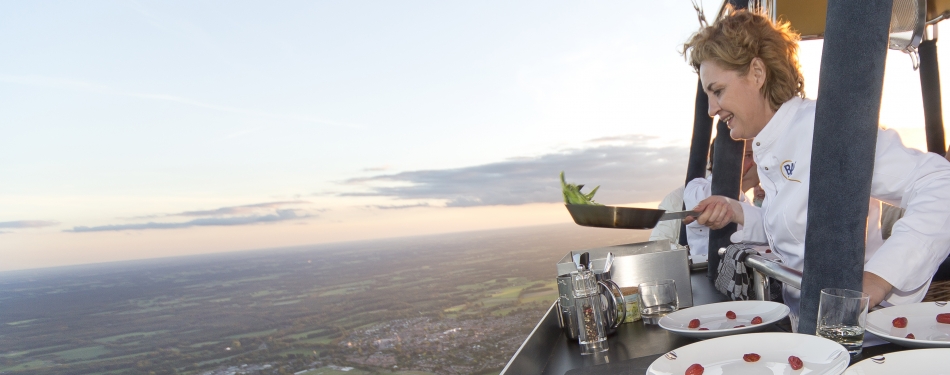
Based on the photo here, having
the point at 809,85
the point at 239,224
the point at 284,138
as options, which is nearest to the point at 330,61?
the point at 284,138

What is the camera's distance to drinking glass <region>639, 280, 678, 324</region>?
4.74 ft

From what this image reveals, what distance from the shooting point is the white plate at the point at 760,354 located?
30.7 inches

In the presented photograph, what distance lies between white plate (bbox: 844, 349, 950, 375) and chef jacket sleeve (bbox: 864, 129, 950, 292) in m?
0.46

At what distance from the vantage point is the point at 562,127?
73250mm

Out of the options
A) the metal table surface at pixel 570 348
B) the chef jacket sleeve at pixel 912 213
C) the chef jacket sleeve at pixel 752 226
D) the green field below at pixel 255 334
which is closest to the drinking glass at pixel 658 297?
the metal table surface at pixel 570 348

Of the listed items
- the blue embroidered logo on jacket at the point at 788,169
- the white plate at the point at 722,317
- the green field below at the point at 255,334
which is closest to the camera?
the white plate at the point at 722,317

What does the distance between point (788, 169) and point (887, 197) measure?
272 mm

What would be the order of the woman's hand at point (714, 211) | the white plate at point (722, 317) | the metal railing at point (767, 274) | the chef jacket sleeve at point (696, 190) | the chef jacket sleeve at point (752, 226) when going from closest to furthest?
the metal railing at point (767, 274), the white plate at point (722, 317), the woman's hand at point (714, 211), the chef jacket sleeve at point (752, 226), the chef jacket sleeve at point (696, 190)

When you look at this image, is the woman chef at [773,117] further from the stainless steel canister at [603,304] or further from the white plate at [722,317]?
the stainless steel canister at [603,304]

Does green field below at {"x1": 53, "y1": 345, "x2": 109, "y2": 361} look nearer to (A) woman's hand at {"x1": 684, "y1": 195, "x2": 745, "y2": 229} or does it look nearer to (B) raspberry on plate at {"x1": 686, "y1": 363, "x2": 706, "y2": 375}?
(A) woman's hand at {"x1": 684, "y1": 195, "x2": 745, "y2": 229}

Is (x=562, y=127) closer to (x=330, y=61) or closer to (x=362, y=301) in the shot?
(x=330, y=61)

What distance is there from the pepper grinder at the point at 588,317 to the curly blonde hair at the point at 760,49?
785mm

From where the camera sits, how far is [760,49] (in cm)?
158

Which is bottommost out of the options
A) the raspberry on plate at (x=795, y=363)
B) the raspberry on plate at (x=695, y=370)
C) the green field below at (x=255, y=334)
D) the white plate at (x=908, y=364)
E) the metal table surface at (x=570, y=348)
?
the green field below at (x=255, y=334)
